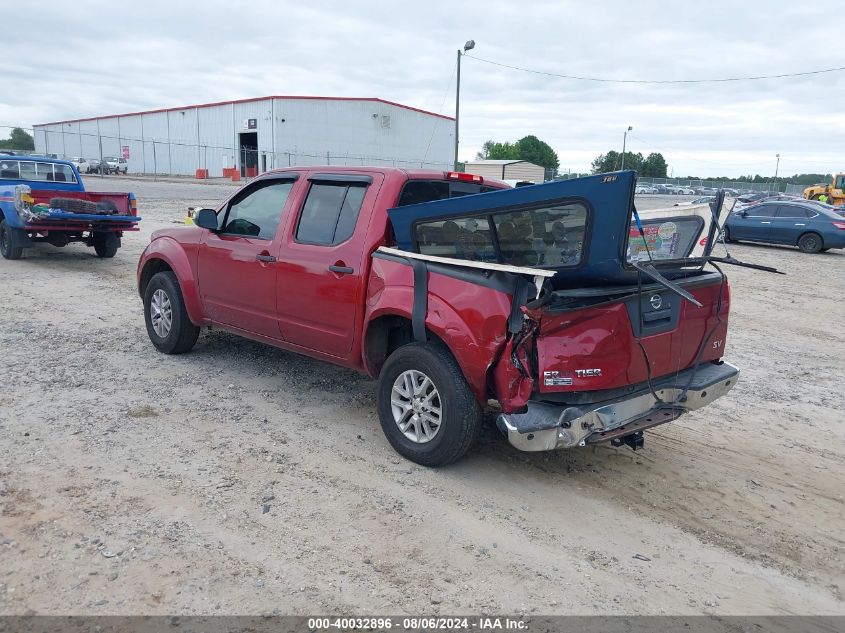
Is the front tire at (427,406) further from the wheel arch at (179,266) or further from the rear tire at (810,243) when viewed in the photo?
the rear tire at (810,243)

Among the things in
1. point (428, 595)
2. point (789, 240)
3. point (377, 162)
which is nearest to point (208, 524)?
point (428, 595)

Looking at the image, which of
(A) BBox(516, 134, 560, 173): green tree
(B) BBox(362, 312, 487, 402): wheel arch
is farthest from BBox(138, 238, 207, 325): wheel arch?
(A) BBox(516, 134, 560, 173): green tree

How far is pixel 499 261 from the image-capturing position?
409 centimetres

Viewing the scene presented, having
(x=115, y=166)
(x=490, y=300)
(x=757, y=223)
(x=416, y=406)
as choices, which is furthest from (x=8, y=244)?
(x=115, y=166)

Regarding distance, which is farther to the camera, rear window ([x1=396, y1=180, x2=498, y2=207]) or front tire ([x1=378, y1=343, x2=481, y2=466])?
rear window ([x1=396, y1=180, x2=498, y2=207])

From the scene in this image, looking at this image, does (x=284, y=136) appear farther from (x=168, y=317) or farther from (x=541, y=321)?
(x=541, y=321)

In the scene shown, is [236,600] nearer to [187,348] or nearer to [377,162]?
[187,348]

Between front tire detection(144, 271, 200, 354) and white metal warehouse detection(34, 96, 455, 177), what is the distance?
42.9 meters

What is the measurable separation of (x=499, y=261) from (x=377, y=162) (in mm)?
51242

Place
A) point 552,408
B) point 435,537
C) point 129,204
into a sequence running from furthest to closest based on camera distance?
point 129,204 → point 552,408 → point 435,537

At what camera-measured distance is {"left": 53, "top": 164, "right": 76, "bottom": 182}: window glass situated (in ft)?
45.6

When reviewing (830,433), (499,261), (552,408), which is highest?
(499,261)

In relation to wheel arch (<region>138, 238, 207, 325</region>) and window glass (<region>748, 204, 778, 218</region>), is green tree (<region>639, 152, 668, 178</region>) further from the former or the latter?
wheel arch (<region>138, 238, 207, 325</region>)

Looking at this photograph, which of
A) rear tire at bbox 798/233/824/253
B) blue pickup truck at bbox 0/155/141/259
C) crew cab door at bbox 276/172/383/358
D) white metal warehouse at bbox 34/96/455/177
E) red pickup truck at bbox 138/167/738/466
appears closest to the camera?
red pickup truck at bbox 138/167/738/466
